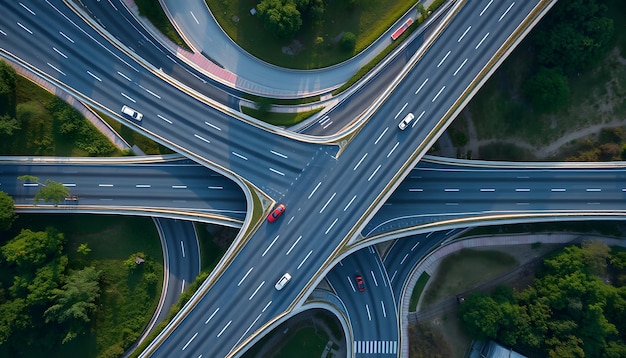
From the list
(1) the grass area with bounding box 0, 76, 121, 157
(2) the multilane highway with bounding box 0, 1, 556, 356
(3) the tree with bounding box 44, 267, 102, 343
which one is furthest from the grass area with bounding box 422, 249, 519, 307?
(1) the grass area with bounding box 0, 76, 121, 157

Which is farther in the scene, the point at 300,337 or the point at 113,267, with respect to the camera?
the point at 300,337

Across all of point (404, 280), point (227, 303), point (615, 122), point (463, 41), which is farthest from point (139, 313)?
point (615, 122)

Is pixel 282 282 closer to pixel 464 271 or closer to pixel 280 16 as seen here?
pixel 464 271

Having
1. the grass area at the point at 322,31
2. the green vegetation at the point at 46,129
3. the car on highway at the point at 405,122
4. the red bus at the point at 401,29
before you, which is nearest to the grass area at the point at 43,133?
the green vegetation at the point at 46,129

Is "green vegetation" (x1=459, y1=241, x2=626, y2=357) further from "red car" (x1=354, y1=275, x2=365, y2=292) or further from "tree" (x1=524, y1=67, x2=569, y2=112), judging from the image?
"tree" (x1=524, y1=67, x2=569, y2=112)

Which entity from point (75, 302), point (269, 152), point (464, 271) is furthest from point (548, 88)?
point (75, 302)

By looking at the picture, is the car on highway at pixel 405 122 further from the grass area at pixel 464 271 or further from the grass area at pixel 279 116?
the grass area at pixel 464 271
